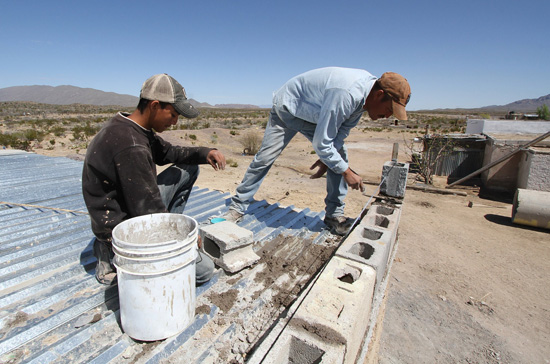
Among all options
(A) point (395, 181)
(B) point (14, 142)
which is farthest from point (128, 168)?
(B) point (14, 142)

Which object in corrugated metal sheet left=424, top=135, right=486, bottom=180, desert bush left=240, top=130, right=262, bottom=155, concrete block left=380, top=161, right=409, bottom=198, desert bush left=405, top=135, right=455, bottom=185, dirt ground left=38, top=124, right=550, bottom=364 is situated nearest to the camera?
dirt ground left=38, top=124, right=550, bottom=364

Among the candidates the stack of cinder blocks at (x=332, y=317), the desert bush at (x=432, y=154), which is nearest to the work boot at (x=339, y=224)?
the stack of cinder blocks at (x=332, y=317)

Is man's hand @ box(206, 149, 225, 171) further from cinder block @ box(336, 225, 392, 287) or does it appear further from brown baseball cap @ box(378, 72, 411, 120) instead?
brown baseball cap @ box(378, 72, 411, 120)

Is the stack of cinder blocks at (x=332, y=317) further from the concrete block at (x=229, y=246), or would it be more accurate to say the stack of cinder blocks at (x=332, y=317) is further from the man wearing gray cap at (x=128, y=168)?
the man wearing gray cap at (x=128, y=168)

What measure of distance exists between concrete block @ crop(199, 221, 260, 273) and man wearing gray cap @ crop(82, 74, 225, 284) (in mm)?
261

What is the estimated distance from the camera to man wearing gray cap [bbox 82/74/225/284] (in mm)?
1877

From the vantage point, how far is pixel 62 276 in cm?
232

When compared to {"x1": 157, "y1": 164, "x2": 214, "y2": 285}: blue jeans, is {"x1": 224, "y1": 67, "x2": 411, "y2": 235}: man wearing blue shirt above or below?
above

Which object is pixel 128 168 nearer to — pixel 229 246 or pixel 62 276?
pixel 229 246

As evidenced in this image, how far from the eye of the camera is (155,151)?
2.71m

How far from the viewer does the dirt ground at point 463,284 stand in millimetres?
3156

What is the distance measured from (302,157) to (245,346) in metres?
13.3

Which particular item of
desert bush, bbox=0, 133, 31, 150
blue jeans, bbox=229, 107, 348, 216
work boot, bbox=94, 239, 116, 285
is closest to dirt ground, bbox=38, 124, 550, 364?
blue jeans, bbox=229, 107, 348, 216

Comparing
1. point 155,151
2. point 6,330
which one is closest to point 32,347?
point 6,330
